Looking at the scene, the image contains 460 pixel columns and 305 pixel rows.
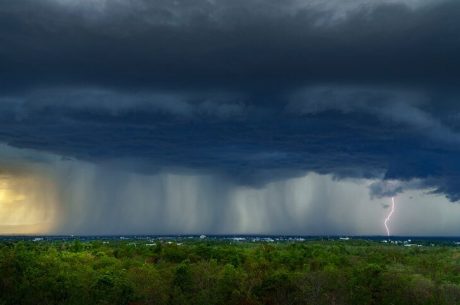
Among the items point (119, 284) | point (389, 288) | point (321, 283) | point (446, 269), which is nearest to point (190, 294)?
point (119, 284)

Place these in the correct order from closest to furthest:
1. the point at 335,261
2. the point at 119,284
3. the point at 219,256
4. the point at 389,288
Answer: the point at 119,284, the point at 389,288, the point at 335,261, the point at 219,256

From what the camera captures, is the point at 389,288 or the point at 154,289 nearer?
the point at 154,289

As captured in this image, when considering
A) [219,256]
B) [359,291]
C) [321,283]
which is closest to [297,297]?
[321,283]

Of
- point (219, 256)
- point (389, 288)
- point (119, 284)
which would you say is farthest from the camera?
point (219, 256)

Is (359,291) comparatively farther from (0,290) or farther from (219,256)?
(219,256)

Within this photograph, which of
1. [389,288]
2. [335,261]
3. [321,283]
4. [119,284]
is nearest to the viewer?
[119,284]

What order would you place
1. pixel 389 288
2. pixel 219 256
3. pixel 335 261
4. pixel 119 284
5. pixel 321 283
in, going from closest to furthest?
pixel 119 284 < pixel 321 283 < pixel 389 288 < pixel 335 261 < pixel 219 256

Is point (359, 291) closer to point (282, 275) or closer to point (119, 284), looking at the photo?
point (282, 275)

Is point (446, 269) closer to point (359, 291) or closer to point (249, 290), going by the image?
point (359, 291)

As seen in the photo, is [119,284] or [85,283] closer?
[119,284]
